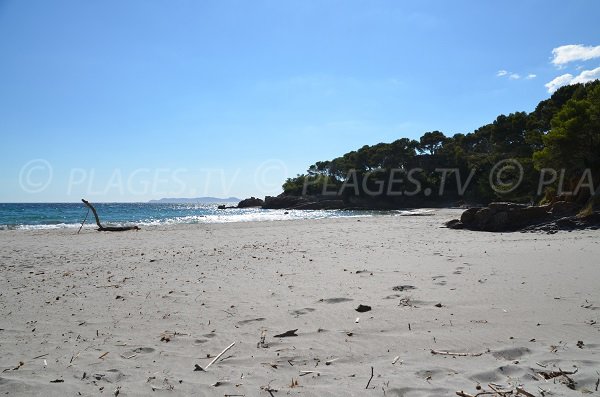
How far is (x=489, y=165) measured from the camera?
60094 millimetres

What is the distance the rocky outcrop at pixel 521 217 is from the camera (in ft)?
52.7

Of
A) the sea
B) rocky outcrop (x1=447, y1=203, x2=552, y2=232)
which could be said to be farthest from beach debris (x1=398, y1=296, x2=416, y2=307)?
the sea

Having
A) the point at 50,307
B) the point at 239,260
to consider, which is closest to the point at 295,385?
the point at 50,307

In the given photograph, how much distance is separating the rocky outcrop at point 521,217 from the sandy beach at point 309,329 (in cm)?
851

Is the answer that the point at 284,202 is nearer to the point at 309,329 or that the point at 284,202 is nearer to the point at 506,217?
the point at 506,217

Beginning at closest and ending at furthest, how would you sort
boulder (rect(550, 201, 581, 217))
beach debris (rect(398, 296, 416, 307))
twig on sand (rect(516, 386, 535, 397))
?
1. twig on sand (rect(516, 386, 535, 397))
2. beach debris (rect(398, 296, 416, 307))
3. boulder (rect(550, 201, 581, 217))

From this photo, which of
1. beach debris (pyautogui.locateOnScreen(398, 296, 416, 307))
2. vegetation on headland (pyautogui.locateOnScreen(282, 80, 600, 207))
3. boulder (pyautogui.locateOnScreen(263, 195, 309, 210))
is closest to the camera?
beach debris (pyautogui.locateOnScreen(398, 296, 416, 307))

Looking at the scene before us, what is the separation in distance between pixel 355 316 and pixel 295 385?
1.91 meters

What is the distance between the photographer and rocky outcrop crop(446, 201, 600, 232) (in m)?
16.1

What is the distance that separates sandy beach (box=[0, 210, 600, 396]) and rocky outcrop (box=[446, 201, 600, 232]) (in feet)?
27.9

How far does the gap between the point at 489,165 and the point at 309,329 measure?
6433cm

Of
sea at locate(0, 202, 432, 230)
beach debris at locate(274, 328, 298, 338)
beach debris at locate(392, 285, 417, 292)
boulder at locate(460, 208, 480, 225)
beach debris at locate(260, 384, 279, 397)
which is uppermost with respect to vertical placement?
boulder at locate(460, 208, 480, 225)

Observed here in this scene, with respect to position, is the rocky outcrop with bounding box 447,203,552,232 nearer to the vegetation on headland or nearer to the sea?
the vegetation on headland

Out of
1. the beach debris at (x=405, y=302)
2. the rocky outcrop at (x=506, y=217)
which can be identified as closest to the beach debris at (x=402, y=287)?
the beach debris at (x=405, y=302)
